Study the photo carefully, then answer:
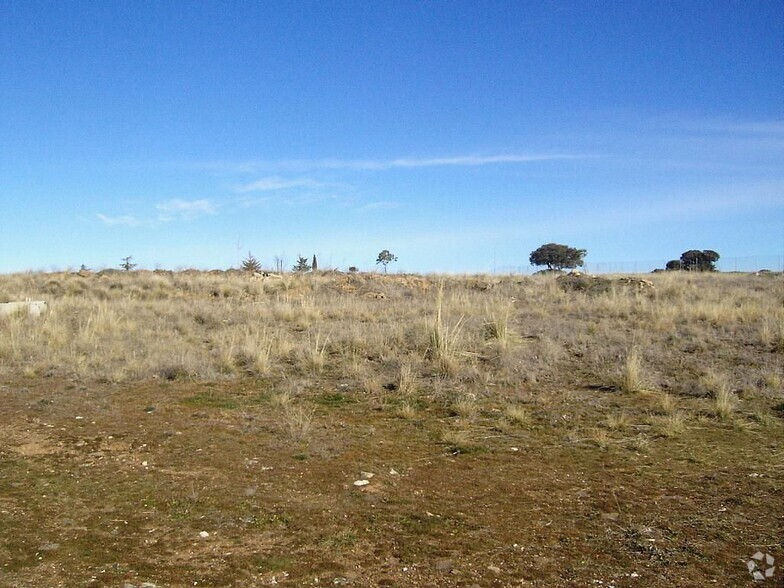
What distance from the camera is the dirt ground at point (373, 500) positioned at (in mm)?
3744

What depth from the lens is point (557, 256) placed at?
45.6 meters

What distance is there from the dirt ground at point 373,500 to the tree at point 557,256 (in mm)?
38412

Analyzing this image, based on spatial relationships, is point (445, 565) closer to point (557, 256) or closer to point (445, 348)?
point (445, 348)

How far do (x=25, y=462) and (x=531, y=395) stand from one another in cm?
590

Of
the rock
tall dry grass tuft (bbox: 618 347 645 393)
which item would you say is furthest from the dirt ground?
tall dry grass tuft (bbox: 618 347 645 393)

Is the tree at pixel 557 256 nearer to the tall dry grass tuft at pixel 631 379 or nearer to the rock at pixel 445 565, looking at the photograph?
the tall dry grass tuft at pixel 631 379

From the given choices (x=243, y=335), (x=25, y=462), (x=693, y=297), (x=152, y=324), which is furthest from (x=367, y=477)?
(x=693, y=297)

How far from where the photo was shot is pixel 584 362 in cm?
993

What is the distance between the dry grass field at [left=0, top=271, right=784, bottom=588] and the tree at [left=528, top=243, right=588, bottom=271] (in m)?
31.6

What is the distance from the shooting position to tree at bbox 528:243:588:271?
44750 mm

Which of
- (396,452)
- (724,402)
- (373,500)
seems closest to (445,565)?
(373,500)

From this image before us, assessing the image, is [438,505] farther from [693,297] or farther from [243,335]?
[693,297]

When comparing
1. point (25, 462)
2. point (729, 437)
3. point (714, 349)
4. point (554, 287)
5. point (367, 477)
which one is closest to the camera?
point (367, 477)

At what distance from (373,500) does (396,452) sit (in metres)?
1.30
